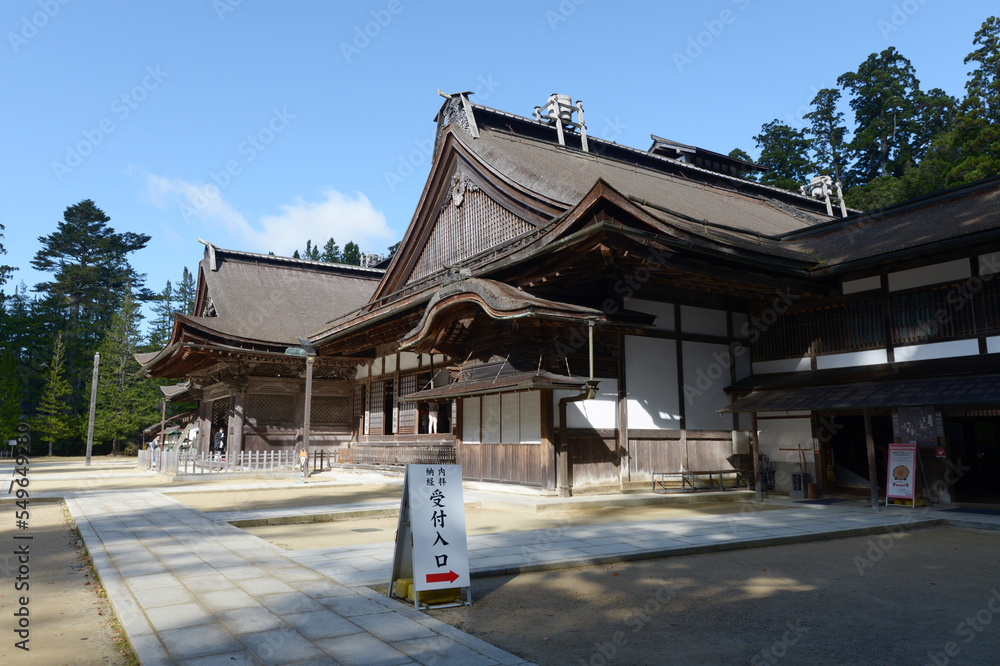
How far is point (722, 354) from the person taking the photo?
1519 cm

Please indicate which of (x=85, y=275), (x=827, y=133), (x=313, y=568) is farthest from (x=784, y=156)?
(x=85, y=275)

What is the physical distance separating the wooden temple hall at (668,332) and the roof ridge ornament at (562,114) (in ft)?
8.00

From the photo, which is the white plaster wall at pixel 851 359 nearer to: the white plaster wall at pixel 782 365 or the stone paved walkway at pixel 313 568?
the white plaster wall at pixel 782 365

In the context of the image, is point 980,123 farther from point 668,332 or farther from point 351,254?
point 351,254

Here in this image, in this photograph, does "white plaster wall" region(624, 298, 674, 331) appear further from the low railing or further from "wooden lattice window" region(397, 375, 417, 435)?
the low railing

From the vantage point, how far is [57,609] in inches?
217

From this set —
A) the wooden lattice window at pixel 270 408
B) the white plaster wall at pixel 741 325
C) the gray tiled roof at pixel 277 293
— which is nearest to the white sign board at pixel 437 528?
the white plaster wall at pixel 741 325

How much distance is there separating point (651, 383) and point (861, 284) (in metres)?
4.66

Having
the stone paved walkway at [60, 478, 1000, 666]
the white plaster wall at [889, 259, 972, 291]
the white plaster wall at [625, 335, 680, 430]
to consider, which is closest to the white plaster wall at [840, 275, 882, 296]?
the white plaster wall at [889, 259, 972, 291]

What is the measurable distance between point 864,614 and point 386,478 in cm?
1502

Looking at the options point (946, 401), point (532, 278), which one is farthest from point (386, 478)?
point (946, 401)

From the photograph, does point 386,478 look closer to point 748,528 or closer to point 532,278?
point 532,278

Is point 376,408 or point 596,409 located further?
point 376,408

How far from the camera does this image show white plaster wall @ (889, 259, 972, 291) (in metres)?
11.6
